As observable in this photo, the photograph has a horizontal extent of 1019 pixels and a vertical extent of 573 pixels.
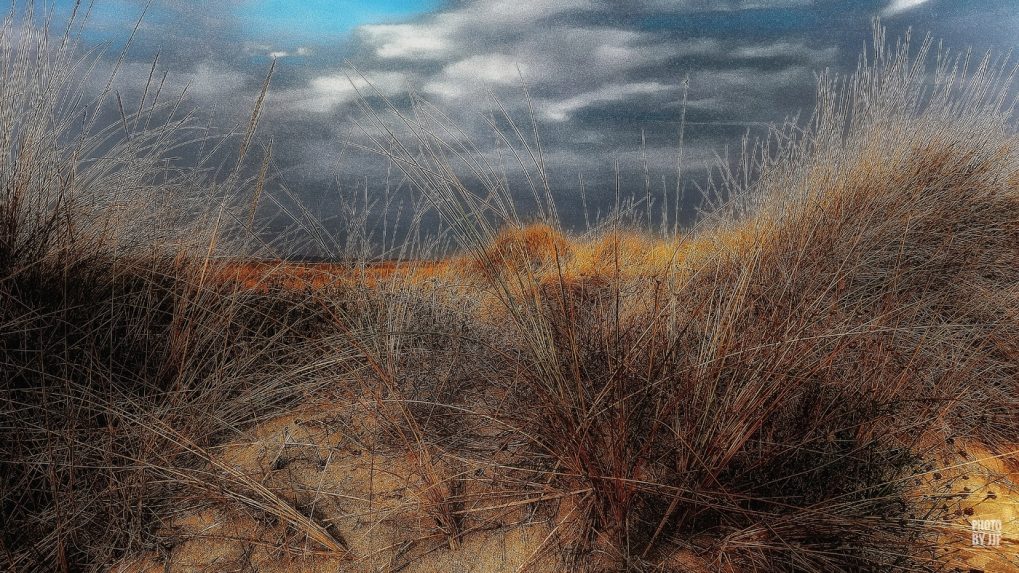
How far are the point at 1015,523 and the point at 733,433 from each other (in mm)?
1456

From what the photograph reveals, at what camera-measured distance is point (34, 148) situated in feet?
8.91

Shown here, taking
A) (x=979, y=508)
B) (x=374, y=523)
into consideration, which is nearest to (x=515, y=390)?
(x=374, y=523)

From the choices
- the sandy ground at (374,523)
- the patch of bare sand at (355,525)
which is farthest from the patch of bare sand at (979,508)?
the patch of bare sand at (355,525)

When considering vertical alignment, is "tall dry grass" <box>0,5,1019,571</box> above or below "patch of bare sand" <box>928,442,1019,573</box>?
above

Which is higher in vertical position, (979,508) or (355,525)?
(355,525)

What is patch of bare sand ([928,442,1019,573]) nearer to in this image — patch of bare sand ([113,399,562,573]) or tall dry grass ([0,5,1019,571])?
tall dry grass ([0,5,1019,571])

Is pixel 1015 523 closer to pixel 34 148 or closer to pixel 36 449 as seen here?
pixel 36 449

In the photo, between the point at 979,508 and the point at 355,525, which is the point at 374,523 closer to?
the point at 355,525

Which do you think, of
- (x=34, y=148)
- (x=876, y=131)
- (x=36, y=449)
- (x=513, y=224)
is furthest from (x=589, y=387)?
(x=876, y=131)

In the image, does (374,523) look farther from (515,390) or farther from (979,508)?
(979,508)

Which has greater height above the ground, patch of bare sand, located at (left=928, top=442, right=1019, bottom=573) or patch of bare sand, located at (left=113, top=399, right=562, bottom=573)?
patch of bare sand, located at (left=113, top=399, right=562, bottom=573)

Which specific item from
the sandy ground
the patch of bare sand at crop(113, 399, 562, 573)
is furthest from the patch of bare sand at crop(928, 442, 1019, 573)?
the patch of bare sand at crop(113, 399, 562, 573)

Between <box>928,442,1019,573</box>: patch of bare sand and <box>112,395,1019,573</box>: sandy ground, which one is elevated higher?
<box>112,395,1019,573</box>: sandy ground

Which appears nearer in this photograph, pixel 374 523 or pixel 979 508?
pixel 374 523
